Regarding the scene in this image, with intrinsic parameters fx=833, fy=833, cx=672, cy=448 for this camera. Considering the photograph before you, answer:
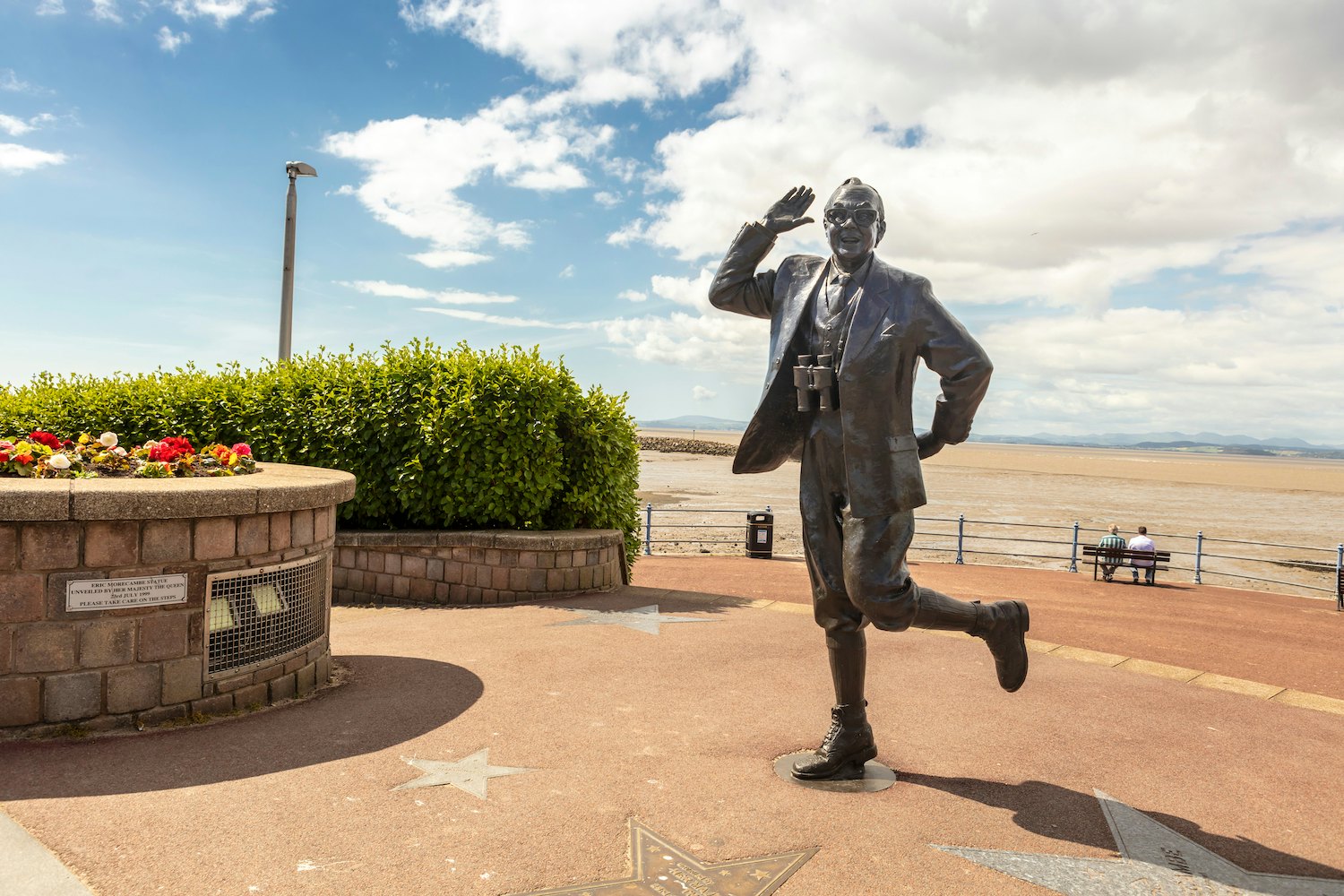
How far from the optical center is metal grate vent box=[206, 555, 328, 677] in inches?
185

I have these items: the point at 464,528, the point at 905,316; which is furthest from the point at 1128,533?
the point at 905,316

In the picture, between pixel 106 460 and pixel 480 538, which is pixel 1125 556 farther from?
pixel 106 460

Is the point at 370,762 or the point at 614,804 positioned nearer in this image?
the point at 614,804

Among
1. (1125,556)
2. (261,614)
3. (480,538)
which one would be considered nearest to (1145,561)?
(1125,556)

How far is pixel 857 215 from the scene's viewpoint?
4.00 meters

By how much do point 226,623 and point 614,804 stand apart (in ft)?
8.53

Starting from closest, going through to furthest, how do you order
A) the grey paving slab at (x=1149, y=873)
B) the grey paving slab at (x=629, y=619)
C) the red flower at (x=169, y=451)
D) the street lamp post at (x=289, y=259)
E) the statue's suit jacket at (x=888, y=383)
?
the grey paving slab at (x=1149, y=873)
the statue's suit jacket at (x=888, y=383)
the red flower at (x=169, y=451)
the grey paving slab at (x=629, y=619)
the street lamp post at (x=289, y=259)

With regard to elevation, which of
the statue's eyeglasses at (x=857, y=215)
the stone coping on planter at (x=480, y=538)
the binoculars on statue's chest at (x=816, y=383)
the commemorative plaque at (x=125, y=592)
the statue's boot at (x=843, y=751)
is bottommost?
the statue's boot at (x=843, y=751)

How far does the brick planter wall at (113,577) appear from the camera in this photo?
4.17 metres

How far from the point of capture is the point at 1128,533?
23094 mm

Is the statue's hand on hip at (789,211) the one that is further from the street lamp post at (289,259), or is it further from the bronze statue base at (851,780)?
the street lamp post at (289,259)

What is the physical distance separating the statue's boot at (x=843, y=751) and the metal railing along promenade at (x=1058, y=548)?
10041 mm

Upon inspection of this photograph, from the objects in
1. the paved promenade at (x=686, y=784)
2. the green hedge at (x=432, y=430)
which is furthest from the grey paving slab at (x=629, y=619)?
the green hedge at (x=432, y=430)

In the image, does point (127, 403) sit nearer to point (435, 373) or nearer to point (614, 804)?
point (435, 373)
